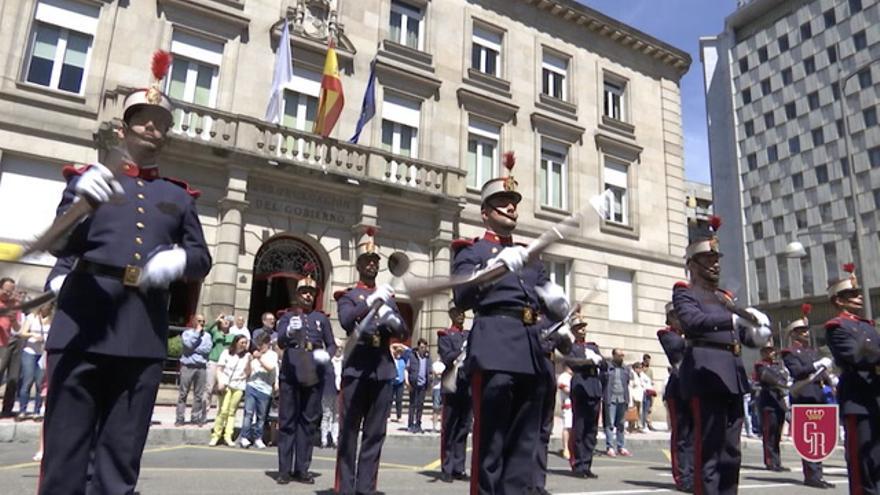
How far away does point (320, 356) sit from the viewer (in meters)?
6.89

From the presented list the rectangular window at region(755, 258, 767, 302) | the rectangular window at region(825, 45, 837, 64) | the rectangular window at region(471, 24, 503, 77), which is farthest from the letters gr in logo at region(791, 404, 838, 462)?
the rectangular window at region(825, 45, 837, 64)

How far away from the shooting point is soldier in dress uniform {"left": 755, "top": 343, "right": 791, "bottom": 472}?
9.60 meters

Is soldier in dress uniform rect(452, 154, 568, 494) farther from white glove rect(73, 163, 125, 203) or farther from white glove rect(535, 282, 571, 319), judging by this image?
white glove rect(73, 163, 125, 203)

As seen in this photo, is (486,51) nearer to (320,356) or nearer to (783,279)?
(320,356)

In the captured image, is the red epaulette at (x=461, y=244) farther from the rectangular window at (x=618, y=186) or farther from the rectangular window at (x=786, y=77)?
the rectangular window at (x=786, y=77)

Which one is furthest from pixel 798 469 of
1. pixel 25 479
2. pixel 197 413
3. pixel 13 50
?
pixel 13 50

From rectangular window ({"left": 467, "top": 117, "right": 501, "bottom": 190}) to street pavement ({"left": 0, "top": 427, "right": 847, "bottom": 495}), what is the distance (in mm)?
10455

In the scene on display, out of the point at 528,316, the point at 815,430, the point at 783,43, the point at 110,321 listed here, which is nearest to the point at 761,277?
the point at 783,43

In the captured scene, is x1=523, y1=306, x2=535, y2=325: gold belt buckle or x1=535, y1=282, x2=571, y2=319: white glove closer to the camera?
x1=523, y1=306, x2=535, y2=325: gold belt buckle

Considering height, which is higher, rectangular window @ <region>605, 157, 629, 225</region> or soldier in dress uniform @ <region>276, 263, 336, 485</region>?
rectangular window @ <region>605, 157, 629, 225</region>

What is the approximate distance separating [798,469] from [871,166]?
138 feet

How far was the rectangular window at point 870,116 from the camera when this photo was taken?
142 feet

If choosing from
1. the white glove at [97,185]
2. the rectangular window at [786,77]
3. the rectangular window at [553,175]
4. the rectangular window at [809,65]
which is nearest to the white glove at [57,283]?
the white glove at [97,185]

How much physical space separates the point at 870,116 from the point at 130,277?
51.8 meters
